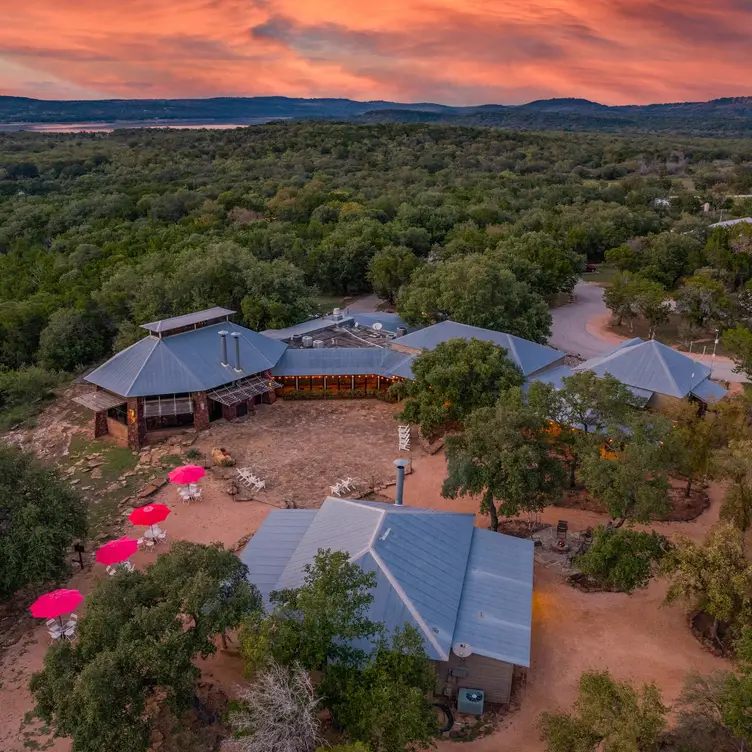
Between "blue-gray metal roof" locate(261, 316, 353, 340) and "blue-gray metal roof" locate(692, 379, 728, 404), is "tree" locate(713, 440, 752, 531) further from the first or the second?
"blue-gray metal roof" locate(261, 316, 353, 340)

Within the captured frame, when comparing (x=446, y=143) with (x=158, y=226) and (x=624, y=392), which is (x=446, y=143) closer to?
(x=158, y=226)

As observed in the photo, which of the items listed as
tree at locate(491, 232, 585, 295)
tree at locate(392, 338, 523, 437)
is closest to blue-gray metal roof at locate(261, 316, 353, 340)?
tree at locate(392, 338, 523, 437)

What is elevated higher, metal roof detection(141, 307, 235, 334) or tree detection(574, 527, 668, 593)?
metal roof detection(141, 307, 235, 334)

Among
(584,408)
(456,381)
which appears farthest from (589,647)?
(456,381)

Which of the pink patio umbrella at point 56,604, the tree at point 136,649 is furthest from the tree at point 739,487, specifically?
the pink patio umbrella at point 56,604

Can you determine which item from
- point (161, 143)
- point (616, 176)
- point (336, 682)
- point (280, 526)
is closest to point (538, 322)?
point (280, 526)

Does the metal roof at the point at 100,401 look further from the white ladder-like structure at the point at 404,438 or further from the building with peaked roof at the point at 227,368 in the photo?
the white ladder-like structure at the point at 404,438

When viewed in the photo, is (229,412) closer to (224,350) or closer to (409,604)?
(224,350)
